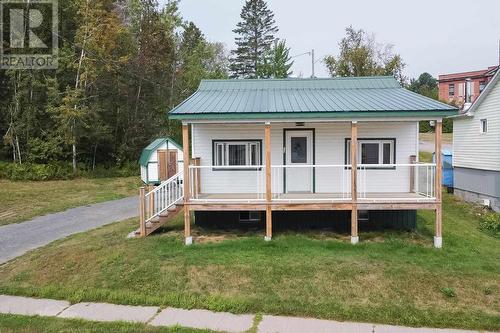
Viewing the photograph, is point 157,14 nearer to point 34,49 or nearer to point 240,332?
point 34,49

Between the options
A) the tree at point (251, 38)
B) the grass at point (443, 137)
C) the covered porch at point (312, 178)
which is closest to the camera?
the covered porch at point (312, 178)

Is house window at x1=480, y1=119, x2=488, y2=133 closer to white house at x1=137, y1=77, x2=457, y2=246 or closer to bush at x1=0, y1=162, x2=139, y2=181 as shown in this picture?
white house at x1=137, y1=77, x2=457, y2=246

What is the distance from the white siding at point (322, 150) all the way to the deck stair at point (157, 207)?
39.5 inches

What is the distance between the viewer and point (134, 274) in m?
9.06

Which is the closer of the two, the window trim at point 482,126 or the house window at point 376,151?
the house window at point 376,151

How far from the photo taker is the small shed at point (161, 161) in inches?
885

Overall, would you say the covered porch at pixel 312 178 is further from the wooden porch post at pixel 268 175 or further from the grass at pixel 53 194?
the grass at pixel 53 194

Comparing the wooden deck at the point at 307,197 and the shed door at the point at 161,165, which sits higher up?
the shed door at the point at 161,165

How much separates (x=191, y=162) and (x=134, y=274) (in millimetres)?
4174

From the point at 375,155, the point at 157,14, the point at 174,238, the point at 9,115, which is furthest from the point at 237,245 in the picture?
the point at 157,14

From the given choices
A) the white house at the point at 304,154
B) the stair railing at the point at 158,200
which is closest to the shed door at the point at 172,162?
the white house at the point at 304,154

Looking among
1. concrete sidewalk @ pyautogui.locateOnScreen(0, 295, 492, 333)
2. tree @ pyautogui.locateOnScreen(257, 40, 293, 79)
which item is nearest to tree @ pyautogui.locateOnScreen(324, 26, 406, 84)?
tree @ pyautogui.locateOnScreen(257, 40, 293, 79)

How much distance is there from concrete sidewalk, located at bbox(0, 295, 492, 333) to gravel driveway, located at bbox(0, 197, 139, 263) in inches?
145

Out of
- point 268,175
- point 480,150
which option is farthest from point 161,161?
point 480,150
